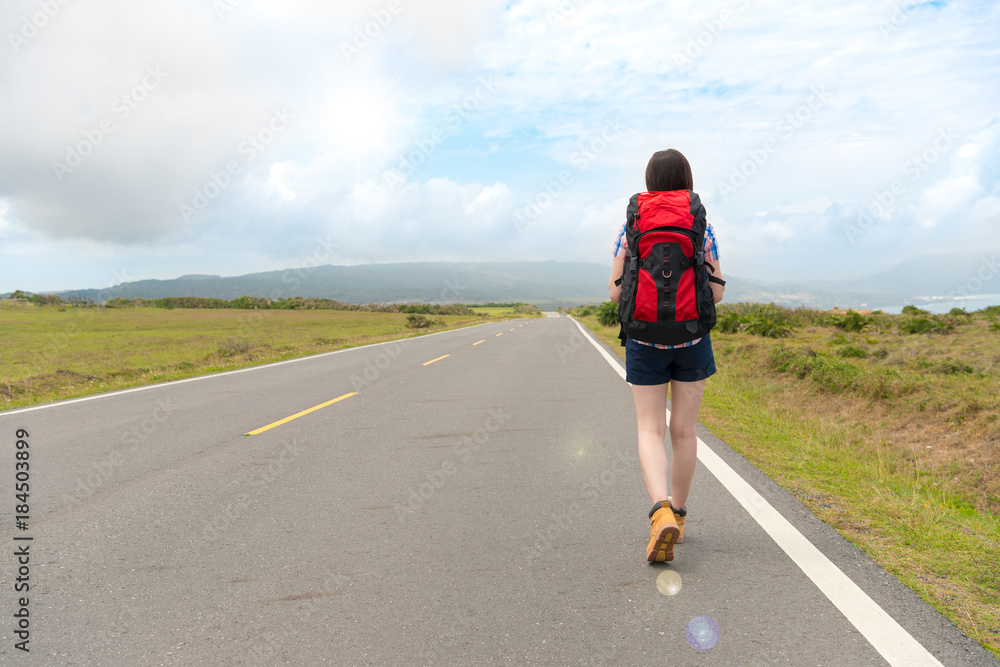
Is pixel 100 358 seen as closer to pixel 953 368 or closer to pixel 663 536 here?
pixel 663 536

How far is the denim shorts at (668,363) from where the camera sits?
3279 mm

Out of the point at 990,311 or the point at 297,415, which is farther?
the point at 990,311

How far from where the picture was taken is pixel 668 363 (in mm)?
3303

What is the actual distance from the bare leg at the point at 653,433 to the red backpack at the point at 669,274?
41 centimetres

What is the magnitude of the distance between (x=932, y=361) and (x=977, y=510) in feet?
32.3

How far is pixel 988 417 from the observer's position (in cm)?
723

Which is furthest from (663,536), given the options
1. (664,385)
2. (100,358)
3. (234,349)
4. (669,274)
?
(100,358)

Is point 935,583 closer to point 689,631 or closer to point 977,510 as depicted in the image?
point 689,631

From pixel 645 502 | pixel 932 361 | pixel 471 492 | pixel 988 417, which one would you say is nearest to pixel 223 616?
pixel 471 492

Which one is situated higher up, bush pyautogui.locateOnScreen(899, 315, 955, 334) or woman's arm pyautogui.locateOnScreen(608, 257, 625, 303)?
woman's arm pyautogui.locateOnScreen(608, 257, 625, 303)

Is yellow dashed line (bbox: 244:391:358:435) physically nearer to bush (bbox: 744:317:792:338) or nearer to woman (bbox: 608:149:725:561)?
woman (bbox: 608:149:725:561)

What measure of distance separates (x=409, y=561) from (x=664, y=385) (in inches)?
70.8

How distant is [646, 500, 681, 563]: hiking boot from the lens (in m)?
3.15

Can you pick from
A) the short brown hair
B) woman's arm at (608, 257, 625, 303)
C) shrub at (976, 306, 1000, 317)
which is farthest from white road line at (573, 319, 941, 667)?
shrub at (976, 306, 1000, 317)
